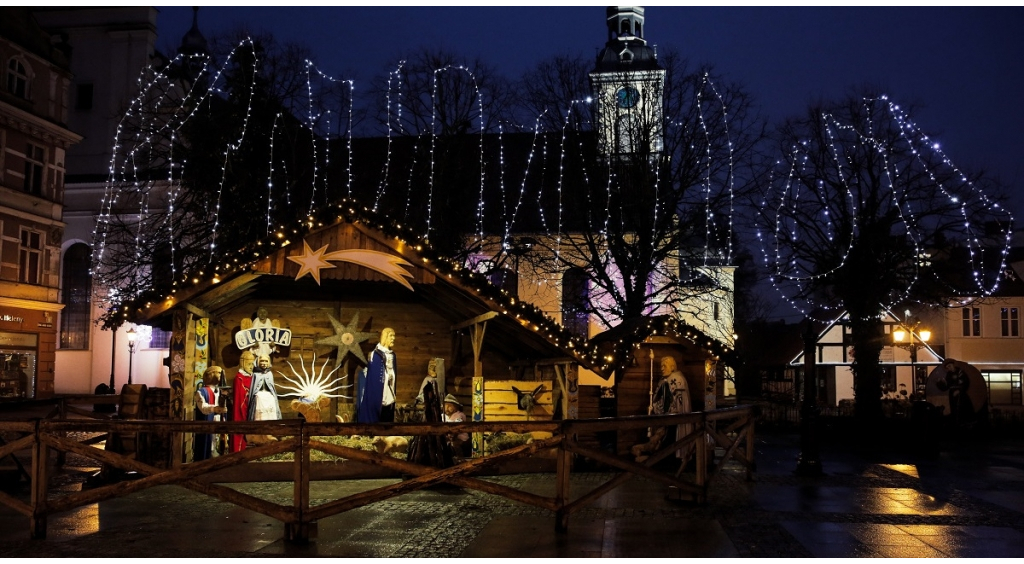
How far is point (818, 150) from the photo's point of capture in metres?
33.4

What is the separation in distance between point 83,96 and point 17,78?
13730mm

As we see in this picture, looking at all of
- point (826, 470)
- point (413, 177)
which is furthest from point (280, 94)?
point (826, 470)

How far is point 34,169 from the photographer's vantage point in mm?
37125

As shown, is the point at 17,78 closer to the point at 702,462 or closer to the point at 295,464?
the point at 295,464

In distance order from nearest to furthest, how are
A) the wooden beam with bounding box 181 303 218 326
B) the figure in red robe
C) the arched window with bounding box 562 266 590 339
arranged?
1. the wooden beam with bounding box 181 303 218 326
2. the figure in red robe
3. the arched window with bounding box 562 266 590 339

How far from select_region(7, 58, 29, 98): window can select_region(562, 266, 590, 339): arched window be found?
73.3 feet

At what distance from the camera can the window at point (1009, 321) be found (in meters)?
50.3

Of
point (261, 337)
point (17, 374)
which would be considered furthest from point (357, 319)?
point (17, 374)

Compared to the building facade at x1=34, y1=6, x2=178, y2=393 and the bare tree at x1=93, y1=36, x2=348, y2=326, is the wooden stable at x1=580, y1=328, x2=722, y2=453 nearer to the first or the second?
the bare tree at x1=93, y1=36, x2=348, y2=326

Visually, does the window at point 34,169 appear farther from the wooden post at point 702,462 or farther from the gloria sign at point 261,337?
the wooden post at point 702,462

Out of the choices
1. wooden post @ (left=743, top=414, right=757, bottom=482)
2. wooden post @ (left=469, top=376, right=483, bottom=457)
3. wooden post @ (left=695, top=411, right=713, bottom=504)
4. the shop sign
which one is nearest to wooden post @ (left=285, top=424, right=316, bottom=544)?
wooden post @ (left=695, top=411, right=713, bottom=504)

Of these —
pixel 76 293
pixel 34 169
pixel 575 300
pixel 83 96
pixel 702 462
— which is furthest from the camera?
pixel 83 96

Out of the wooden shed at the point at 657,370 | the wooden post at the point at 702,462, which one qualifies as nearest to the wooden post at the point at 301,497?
the wooden post at the point at 702,462

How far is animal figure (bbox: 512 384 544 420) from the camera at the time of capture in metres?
16.5
